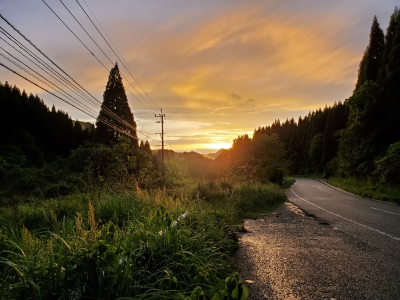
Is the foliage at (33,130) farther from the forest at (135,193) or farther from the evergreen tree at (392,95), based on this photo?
the evergreen tree at (392,95)

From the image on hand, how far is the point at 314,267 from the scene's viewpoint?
5145 millimetres

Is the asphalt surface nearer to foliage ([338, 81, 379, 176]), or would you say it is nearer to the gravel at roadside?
the gravel at roadside

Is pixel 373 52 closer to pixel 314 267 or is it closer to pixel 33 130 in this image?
pixel 314 267

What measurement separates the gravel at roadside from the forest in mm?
575

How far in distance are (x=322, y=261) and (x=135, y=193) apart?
17.3 ft

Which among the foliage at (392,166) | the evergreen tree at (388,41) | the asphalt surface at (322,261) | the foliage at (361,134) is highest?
the evergreen tree at (388,41)

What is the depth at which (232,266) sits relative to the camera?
5.03 metres

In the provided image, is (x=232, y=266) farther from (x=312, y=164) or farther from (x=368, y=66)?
(x=312, y=164)

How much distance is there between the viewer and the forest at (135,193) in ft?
8.55

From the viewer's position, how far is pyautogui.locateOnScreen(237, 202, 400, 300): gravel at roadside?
4.09 metres

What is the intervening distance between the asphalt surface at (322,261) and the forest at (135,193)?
596 millimetres

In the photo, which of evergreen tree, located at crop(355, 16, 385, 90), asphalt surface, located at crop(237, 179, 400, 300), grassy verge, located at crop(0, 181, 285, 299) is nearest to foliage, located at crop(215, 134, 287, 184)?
evergreen tree, located at crop(355, 16, 385, 90)

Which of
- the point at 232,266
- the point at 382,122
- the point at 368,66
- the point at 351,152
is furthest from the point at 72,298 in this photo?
the point at 368,66

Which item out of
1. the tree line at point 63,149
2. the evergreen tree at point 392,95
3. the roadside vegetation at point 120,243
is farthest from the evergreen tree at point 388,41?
the tree line at point 63,149
